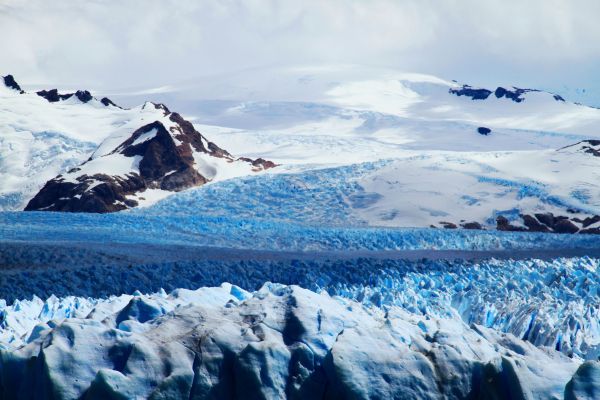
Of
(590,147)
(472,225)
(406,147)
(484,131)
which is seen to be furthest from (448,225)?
(484,131)

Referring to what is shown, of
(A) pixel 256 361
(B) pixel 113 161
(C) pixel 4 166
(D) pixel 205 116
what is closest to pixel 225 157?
(B) pixel 113 161

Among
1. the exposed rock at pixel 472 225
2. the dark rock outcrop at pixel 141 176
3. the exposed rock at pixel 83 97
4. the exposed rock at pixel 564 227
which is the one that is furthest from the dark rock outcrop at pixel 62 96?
the exposed rock at pixel 564 227

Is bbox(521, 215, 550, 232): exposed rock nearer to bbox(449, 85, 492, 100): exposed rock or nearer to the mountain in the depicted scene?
the mountain

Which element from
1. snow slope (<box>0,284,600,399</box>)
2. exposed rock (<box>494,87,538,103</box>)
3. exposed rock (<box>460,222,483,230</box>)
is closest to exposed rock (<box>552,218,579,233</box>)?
exposed rock (<box>460,222,483,230</box>)

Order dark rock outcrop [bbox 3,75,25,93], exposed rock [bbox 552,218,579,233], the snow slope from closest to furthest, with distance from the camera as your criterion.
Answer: the snow slope, exposed rock [bbox 552,218,579,233], dark rock outcrop [bbox 3,75,25,93]

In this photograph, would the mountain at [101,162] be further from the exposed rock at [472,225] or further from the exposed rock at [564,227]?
the exposed rock at [564,227]

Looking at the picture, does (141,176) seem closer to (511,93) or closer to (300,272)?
(300,272)

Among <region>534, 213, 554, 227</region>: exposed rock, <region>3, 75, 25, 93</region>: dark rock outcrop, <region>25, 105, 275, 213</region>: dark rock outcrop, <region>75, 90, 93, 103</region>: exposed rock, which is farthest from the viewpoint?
<region>3, 75, 25, 93</region>: dark rock outcrop

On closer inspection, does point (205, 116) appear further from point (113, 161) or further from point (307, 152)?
point (113, 161)
